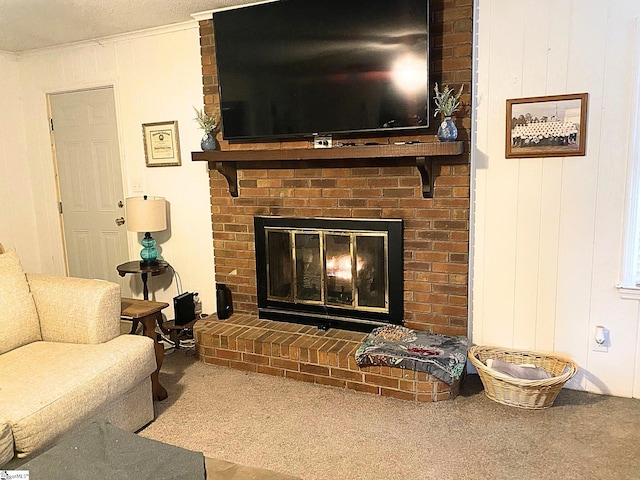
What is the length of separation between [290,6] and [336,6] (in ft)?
1.03

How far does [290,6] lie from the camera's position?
10.0ft

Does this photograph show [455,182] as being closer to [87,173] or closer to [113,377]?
[113,377]

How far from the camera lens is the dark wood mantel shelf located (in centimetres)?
272

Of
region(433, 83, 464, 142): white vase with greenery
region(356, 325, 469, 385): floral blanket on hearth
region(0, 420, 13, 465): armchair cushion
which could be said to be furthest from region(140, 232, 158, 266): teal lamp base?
region(433, 83, 464, 142): white vase with greenery

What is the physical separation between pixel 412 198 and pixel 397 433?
52.9 inches

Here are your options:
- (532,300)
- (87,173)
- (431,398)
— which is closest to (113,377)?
(431,398)

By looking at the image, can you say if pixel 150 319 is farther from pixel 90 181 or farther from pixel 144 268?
pixel 90 181

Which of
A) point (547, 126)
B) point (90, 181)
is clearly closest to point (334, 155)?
point (547, 126)

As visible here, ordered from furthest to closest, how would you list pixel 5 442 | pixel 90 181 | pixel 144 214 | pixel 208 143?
1. pixel 90 181
2. pixel 144 214
3. pixel 208 143
4. pixel 5 442

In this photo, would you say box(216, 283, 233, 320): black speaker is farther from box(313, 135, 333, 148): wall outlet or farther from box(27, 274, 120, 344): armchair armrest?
box(313, 135, 333, 148): wall outlet

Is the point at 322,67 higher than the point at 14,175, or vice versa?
the point at 322,67

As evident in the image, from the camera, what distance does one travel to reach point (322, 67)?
304 centimetres

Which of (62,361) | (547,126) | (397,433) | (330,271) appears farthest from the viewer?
(330,271)

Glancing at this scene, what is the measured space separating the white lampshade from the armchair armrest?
100cm
